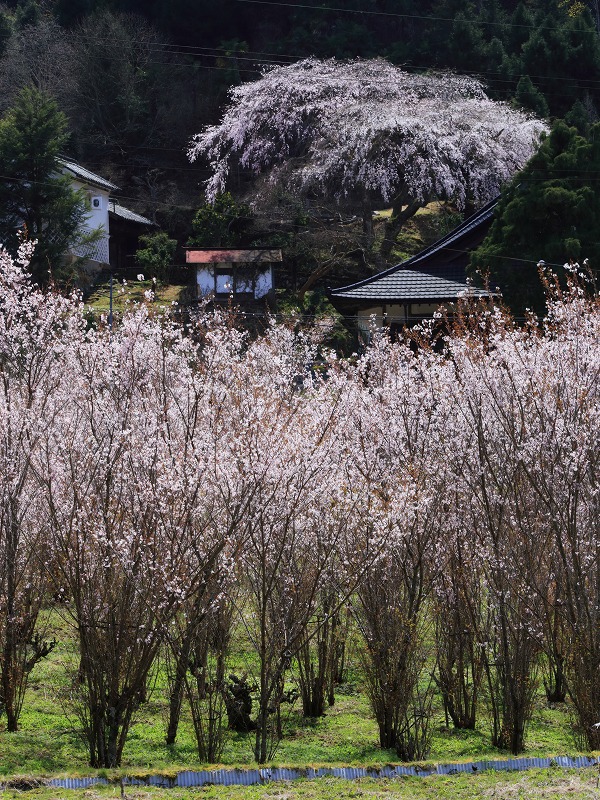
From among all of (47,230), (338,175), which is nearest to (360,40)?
(338,175)

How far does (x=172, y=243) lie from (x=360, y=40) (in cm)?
1078

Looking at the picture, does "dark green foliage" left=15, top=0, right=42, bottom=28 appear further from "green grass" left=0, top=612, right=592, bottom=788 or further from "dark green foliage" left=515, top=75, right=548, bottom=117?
"green grass" left=0, top=612, right=592, bottom=788

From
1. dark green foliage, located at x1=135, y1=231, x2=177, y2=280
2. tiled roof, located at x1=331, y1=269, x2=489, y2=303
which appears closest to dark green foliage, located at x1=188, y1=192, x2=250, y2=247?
dark green foliage, located at x1=135, y1=231, x2=177, y2=280

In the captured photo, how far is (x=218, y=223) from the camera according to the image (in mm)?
30266

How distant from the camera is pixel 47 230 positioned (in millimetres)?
24953

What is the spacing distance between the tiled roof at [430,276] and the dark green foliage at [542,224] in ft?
5.08

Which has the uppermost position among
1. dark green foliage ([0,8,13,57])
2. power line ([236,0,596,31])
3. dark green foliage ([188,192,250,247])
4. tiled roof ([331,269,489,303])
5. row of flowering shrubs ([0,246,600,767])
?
dark green foliage ([0,8,13,57])

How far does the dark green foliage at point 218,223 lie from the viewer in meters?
30.3

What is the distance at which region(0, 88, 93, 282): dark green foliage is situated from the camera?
81.7 feet

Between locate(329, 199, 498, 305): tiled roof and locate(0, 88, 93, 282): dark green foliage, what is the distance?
870 cm

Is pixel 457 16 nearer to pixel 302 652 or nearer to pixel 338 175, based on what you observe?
pixel 338 175

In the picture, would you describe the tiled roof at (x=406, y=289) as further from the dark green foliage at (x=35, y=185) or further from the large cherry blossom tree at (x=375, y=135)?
the large cherry blossom tree at (x=375, y=135)

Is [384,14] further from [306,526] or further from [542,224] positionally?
[306,526]

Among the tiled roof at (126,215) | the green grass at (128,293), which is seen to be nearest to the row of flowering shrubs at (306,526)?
the green grass at (128,293)
